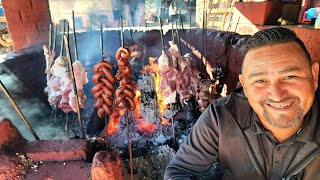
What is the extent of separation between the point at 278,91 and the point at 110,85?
5.91ft

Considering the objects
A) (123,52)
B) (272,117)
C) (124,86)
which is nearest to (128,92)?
(124,86)

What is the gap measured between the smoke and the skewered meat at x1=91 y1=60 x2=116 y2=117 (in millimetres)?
2002

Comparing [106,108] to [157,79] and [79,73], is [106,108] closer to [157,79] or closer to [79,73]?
[79,73]

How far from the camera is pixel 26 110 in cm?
446

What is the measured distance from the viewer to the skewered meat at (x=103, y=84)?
272 centimetres

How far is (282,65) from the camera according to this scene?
1761 millimetres

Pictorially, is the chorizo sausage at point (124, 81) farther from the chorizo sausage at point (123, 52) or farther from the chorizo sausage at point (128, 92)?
the chorizo sausage at point (123, 52)

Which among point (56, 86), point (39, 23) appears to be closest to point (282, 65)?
point (56, 86)

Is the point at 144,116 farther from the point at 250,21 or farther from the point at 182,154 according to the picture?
the point at 250,21

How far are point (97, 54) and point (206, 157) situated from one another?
18.0 ft

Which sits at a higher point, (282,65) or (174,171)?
(282,65)

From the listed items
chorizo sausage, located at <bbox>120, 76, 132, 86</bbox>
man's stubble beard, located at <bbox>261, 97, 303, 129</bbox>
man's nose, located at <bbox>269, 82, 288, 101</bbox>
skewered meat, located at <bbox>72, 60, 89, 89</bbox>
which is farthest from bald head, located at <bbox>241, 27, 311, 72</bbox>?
skewered meat, located at <bbox>72, 60, 89, 89</bbox>

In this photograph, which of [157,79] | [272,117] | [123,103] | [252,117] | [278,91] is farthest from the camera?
[157,79]

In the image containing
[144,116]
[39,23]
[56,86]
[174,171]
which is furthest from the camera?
[39,23]
